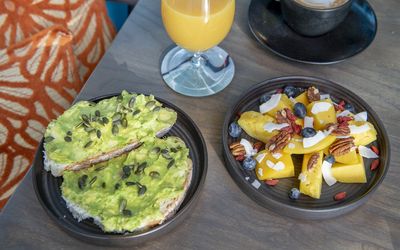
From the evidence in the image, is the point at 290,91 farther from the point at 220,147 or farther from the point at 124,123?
the point at 124,123

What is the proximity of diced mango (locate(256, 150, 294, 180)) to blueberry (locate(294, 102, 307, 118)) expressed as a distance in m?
0.12

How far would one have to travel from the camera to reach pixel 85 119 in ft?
3.50

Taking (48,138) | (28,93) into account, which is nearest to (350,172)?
(48,138)

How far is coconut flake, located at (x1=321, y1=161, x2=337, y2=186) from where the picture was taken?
1.06 meters

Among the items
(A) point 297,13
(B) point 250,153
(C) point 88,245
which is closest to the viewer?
(C) point 88,245

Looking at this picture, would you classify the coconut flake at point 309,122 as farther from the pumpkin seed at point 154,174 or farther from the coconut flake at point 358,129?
the pumpkin seed at point 154,174

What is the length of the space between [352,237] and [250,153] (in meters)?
0.30

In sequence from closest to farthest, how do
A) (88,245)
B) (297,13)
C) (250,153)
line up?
(88,245) → (250,153) → (297,13)

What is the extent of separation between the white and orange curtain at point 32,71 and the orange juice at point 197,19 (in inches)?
16.8

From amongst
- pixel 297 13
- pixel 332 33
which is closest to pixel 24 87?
pixel 297 13

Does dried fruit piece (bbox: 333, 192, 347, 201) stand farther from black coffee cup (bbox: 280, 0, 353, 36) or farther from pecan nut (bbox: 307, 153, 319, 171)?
black coffee cup (bbox: 280, 0, 353, 36)

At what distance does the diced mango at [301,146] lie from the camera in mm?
1057

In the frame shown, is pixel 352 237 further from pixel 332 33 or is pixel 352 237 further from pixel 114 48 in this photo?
pixel 114 48

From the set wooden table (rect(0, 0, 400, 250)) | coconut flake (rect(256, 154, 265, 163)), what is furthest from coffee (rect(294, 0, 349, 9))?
coconut flake (rect(256, 154, 265, 163))
